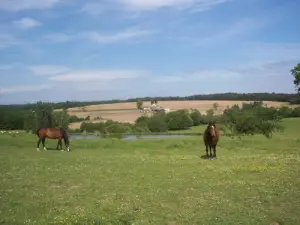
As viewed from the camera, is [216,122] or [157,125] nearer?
[216,122]

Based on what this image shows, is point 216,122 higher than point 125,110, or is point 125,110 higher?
point 125,110

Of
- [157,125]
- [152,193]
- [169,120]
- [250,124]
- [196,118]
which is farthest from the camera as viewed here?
[196,118]

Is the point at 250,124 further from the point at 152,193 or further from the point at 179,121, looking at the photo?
the point at 152,193

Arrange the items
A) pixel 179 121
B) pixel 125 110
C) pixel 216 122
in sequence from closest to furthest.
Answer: pixel 216 122 < pixel 179 121 < pixel 125 110

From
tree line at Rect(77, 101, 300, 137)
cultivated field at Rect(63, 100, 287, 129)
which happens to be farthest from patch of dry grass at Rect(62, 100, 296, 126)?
tree line at Rect(77, 101, 300, 137)

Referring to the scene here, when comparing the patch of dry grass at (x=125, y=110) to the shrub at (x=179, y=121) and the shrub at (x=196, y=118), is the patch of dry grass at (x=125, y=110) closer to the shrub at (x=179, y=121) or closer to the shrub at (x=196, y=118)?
the shrub at (x=196, y=118)

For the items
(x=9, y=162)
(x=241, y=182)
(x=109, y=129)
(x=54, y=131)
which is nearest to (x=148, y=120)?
(x=109, y=129)

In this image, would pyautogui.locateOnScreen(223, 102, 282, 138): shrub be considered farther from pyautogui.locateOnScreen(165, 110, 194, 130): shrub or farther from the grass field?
pyautogui.locateOnScreen(165, 110, 194, 130): shrub

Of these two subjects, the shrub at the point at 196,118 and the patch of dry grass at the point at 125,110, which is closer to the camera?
the shrub at the point at 196,118

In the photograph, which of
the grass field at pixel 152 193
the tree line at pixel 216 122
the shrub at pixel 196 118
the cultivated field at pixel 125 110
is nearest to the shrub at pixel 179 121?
the tree line at pixel 216 122

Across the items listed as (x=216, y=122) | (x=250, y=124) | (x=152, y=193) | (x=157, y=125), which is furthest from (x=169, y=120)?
(x=152, y=193)

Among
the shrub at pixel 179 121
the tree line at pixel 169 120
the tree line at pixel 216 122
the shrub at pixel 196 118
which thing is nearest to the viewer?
the tree line at pixel 216 122

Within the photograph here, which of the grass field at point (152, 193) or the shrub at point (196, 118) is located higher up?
the grass field at point (152, 193)

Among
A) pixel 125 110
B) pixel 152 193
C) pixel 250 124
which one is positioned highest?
pixel 125 110
